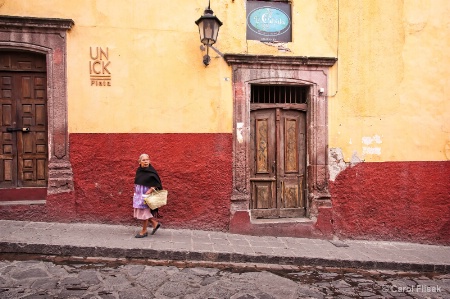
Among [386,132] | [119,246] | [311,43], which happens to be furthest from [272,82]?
[119,246]

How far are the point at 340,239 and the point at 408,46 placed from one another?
13.5 ft

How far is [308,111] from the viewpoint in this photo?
282 inches

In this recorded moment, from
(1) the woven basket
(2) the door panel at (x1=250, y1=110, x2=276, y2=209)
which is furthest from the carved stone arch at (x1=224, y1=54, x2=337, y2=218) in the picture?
(1) the woven basket

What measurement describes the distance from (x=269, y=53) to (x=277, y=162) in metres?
2.14

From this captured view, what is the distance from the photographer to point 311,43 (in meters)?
7.00

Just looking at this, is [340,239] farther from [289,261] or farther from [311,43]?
[311,43]

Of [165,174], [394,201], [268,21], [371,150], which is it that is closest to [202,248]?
[165,174]

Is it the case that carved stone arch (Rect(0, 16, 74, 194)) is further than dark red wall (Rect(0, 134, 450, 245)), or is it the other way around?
dark red wall (Rect(0, 134, 450, 245))

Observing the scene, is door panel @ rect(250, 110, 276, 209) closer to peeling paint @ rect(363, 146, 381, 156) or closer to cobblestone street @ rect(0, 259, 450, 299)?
peeling paint @ rect(363, 146, 381, 156)

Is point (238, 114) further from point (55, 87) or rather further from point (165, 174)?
point (55, 87)

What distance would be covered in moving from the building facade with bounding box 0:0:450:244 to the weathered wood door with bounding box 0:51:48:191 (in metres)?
0.02

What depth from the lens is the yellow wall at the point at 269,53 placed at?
6332 mm

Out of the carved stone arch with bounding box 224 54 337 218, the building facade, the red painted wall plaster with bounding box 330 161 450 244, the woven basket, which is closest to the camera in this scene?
the woven basket

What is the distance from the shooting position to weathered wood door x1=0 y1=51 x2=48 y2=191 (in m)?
6.28
